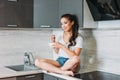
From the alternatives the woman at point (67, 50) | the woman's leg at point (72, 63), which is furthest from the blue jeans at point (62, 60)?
the woman's leg at point (72, 63)

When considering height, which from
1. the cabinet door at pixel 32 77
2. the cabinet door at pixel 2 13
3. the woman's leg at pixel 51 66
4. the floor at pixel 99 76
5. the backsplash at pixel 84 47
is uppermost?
the cabinet door at pixel 2 13

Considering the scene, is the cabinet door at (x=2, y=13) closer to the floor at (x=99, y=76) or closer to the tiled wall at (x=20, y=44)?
the tiled wall at (x=20, y=44)

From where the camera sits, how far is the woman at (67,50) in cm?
190

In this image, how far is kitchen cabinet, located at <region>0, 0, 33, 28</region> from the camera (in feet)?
6.82

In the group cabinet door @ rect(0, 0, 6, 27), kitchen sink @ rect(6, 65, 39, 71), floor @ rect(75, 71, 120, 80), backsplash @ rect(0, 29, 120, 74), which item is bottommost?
floor @ rect(75, 71, 120, 80)

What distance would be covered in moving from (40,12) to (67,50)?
64cm

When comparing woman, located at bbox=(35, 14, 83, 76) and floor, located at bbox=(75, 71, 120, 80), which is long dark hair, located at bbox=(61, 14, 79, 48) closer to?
woman, located at bbox=(35, 14, 83, 76)

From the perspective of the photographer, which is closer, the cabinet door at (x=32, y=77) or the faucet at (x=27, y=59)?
the cabinet door at (x=32, y=77)

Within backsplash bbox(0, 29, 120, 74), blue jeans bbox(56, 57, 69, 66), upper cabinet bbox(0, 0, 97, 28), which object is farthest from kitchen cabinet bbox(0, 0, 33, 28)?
blue jeans bbox(56, 57, 69, 66)

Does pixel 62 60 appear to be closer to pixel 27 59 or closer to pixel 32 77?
pixel 32 77

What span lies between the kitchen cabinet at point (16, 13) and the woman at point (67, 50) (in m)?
0.40

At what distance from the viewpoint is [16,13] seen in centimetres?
215

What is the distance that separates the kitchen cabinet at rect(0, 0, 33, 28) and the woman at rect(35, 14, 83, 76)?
402 mm

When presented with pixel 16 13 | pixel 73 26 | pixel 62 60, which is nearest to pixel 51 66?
pixel 62 60
